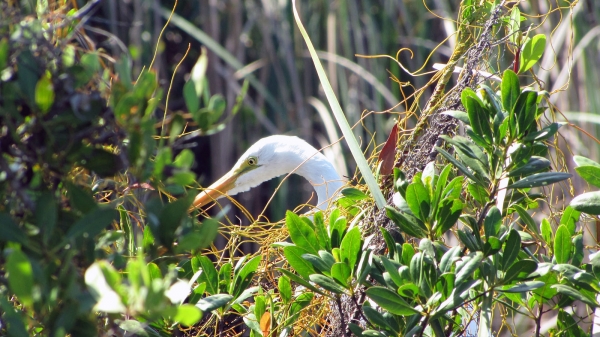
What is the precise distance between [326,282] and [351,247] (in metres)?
0.05

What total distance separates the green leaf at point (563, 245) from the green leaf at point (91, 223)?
54 cm

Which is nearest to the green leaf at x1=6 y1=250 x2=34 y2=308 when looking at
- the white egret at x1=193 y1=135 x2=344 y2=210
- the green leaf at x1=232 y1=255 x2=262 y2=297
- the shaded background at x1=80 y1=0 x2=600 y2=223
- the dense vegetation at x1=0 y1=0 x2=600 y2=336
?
the dense vegetation at x1=0 y1=0 x2=600 y2=336

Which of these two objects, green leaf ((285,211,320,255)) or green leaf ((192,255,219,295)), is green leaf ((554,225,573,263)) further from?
green leaf ((192,255,219,295))

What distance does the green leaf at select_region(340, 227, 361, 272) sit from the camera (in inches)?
26.6

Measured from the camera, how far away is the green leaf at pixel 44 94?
439mm

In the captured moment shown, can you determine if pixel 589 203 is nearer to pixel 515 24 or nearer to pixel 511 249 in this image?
pixel 511 249

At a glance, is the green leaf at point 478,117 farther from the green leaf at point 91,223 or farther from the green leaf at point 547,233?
the green leaf at point 91,223

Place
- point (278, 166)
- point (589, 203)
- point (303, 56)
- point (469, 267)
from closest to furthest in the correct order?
point (469, 267)
point (589, 203)
point (278, 166)
point (303, 56)

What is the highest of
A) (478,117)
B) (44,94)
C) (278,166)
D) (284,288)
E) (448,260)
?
(44,94)

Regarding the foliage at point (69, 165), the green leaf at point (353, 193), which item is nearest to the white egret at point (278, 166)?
the green leaf at point (353, 193)

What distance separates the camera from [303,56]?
2.83 m

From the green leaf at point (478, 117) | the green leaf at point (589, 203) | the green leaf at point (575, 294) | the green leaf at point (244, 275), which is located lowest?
the green leaf at point (575, 294)

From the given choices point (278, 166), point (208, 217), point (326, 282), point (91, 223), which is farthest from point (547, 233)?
point (278, 166)

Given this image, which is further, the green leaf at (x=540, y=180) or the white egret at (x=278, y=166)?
the white egret at (x=278, y=166)
